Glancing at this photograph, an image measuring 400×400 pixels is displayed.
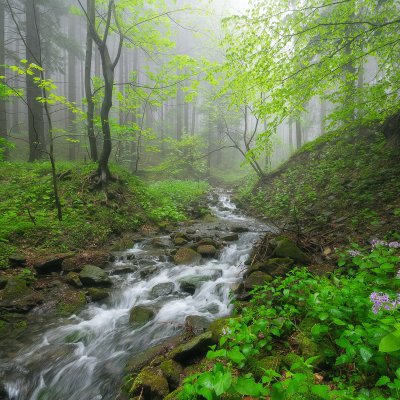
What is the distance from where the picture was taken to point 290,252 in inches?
215

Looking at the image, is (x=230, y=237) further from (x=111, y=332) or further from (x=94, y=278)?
(x=111, y=332)

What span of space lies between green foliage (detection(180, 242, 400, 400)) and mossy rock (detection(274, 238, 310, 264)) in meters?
1.74

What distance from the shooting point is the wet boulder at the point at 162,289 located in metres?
5.74

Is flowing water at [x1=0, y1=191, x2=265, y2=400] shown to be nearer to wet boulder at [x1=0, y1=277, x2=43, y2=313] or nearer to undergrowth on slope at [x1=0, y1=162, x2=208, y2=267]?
wet boulder at [x1=0, y1=277, x2=43, y2=313]

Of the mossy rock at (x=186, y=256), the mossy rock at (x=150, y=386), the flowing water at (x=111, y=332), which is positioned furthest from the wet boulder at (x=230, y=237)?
the mossy rock at (x=150, y=386)

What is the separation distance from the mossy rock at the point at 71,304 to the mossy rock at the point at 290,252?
420 centimetres

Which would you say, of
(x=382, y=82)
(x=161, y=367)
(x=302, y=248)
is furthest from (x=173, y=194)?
(x=161, y=367)

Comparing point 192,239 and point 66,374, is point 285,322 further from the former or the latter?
point 192,239

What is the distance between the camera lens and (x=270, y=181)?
1481cm

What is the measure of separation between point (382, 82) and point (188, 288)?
23.0ft

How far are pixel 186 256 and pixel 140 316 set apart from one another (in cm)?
253

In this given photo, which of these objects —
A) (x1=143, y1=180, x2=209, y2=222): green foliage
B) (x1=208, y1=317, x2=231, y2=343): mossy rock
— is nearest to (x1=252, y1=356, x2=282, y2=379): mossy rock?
(x1=208, y1=317, x2=231, y2=343): mossy rock

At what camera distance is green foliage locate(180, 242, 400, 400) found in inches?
67.1

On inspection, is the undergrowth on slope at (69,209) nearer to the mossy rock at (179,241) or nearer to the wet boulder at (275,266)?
the mossy rock at (179,241)
